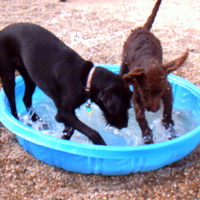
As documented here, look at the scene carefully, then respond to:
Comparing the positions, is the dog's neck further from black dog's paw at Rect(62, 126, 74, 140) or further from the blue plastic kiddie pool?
black dog's paw at Rect(62, 126, 74, 140)

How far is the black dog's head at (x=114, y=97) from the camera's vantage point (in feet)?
8.64

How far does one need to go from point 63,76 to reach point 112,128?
951mm

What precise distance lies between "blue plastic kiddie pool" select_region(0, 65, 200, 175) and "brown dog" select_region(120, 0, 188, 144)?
1.23 ft

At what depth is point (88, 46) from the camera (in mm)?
5363

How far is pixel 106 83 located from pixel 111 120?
40 cm

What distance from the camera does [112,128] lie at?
11.5 feet

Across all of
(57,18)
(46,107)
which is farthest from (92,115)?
(57,18)

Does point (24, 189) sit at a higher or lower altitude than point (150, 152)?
lower

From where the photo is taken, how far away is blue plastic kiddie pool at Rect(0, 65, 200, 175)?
2465 millimetres

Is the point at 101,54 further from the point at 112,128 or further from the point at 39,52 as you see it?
the point at 39,52

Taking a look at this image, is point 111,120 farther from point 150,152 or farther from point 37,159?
point 37,159

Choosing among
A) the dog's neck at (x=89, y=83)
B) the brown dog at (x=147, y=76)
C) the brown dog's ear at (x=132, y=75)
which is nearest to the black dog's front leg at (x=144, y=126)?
the brown dog at (x=147, y=76)

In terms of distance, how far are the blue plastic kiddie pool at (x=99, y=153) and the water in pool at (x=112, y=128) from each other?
566 millimetres

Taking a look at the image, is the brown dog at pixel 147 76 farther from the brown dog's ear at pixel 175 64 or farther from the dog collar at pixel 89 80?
the dog collar at pixel 89 80
